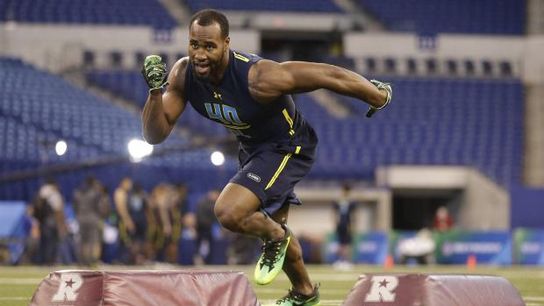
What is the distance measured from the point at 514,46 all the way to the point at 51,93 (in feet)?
40.6

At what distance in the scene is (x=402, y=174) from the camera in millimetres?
28422

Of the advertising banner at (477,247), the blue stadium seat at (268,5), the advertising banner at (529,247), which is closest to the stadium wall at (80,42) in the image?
the blue stadium seat at (268,5)

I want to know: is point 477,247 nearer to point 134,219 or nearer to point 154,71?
point 134,219

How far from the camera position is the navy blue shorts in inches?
298

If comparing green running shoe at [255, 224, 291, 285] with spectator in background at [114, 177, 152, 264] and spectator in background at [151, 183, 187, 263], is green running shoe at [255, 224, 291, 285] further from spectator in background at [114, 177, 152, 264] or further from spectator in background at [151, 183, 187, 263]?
spectator in background at [151, 183, 187, 263]

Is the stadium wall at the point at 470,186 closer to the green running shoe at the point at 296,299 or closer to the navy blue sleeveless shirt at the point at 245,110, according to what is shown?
the green running shoe at the point at 296,299

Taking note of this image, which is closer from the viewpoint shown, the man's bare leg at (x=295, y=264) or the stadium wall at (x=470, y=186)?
the man's bare leg at (x=295, y=264)

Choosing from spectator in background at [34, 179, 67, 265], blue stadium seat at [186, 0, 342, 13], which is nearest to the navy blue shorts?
spectator in background at [34, 179, 67, 265]

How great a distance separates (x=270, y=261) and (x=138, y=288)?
3.48 feet

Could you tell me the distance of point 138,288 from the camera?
6770mm

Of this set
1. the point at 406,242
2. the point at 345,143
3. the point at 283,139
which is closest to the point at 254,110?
the point at 283,139

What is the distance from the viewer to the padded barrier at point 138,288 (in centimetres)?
665

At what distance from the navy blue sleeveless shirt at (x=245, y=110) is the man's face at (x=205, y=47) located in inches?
6.4

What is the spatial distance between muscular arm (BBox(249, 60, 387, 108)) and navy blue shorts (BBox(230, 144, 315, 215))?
1.42ft
